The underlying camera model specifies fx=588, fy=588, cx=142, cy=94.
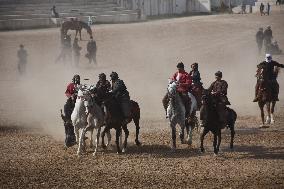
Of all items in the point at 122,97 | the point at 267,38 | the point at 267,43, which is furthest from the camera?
the point at 267,43

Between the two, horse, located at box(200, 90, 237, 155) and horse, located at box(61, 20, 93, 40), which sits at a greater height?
horse, located at box(61, 20, 93, 40)

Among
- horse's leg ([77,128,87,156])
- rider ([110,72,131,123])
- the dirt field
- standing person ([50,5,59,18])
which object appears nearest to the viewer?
the dirt field

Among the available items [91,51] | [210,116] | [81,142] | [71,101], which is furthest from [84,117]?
[91,51]

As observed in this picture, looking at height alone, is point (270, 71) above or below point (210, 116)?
above

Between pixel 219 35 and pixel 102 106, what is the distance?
38.7 meters

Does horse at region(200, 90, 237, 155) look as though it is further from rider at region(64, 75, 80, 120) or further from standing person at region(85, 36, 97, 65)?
standing person at region(85, 36, 97, 65)

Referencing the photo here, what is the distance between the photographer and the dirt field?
16.4 m

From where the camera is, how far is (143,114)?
91.2 feet

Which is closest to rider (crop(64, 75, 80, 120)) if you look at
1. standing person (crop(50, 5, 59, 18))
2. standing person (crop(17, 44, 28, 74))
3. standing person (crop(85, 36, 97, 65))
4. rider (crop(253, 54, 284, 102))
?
rider (crop(253, 54, 284, 102))

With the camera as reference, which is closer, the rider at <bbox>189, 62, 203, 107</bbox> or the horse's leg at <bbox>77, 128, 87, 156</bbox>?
the horse's leg at <bbox>77, 128, 87, 156</bbox>

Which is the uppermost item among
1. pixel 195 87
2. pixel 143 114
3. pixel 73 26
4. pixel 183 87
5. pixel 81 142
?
pixel 73 26

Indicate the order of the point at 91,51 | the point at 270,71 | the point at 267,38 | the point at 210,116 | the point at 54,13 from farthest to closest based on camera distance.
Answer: the point at 54,13 → the point at 267,38 → the point at 91,51 → the point at 270,71 → the point at 210,116

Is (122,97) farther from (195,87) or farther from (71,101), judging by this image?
(195,87)

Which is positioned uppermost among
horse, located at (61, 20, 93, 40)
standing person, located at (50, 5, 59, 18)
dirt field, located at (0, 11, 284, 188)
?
standing person, located at (50, 5, 59, 18)
